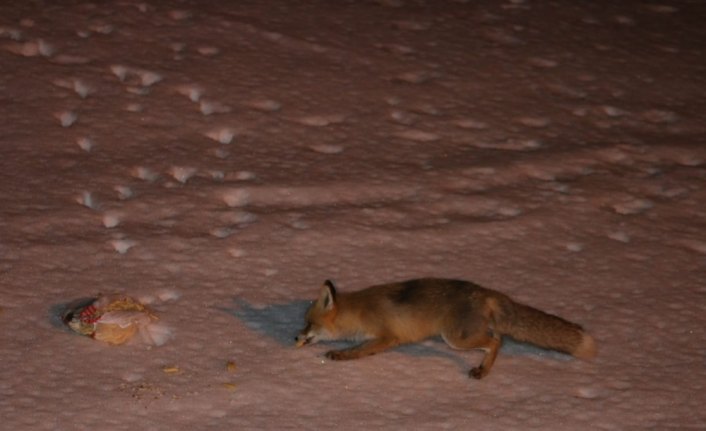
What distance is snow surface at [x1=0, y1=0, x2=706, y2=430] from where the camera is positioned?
3572 mm

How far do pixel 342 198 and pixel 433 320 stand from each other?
105 centimetres

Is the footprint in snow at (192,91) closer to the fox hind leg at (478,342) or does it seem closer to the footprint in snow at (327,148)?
the footprint in snow at (327,148)

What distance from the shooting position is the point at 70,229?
13.9ft

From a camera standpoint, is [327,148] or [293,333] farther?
[327,148]

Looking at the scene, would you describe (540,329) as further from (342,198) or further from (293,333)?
(342,198)

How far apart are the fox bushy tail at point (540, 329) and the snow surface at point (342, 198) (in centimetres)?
8

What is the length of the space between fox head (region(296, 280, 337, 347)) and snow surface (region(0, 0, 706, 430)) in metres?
0.05

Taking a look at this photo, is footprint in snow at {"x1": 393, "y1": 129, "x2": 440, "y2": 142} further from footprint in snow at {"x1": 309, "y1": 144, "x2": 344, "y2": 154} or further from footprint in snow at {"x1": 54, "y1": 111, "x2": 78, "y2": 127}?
footprint in snow at {"x1": 54, "y1": 111, "x2": 78, "y2": 127}

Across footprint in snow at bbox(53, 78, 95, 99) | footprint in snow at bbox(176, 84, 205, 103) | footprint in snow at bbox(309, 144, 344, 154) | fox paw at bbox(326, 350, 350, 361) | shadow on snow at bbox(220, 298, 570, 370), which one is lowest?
shadow on snow at bbox(220, 298, 570, 370)

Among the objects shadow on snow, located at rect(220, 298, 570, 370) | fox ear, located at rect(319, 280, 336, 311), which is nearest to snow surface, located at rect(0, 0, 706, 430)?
shadow on snow, located at rect(220, 298, 570, 370)

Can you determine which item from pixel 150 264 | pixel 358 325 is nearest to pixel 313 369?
pixel 358 325

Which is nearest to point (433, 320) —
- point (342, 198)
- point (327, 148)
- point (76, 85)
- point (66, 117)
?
point (342, 198)

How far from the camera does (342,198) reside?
4.59 meters

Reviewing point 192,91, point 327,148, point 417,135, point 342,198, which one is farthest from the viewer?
point 192,91
